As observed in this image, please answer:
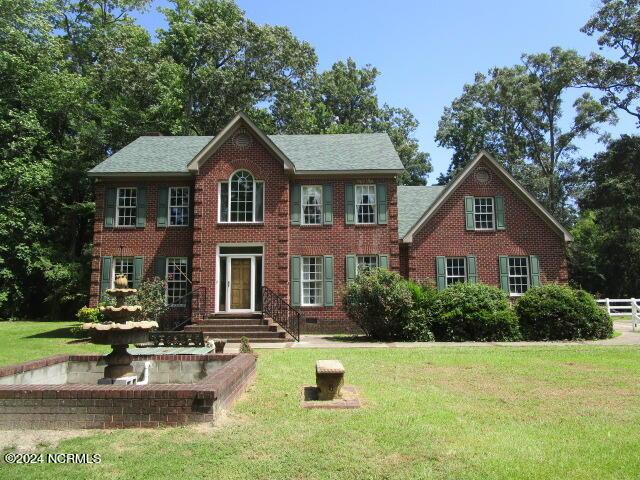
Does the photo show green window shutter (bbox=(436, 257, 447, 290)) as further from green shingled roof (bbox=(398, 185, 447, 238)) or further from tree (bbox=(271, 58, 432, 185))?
tree (bbox=(271, 58, 432, 185))

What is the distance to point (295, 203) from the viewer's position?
22.2 meters

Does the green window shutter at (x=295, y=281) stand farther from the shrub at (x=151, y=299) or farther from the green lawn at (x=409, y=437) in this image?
the green lawn at (x=409, y=437)

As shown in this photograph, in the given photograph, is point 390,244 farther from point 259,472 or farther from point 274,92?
point 274,92

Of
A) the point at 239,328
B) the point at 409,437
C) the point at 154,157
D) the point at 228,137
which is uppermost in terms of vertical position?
the point at 228,137

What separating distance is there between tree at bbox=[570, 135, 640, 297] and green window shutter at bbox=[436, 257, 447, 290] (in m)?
20.2

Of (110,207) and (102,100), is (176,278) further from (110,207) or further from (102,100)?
(102,100)

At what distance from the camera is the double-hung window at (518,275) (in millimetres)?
21938

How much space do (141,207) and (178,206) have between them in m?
1.58

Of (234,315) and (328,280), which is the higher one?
(328,280)

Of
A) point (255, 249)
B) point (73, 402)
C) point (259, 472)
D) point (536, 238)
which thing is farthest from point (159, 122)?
point (259, 472)

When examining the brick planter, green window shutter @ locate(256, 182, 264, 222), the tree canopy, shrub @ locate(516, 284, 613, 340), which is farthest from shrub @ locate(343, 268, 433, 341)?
the tree canopy

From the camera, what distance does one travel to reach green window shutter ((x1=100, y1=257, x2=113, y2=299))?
72.7ft

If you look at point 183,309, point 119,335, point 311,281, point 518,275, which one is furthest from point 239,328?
point 518,275

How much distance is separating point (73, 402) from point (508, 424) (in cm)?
550
